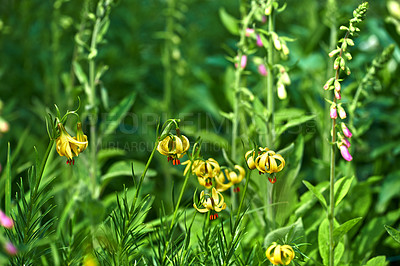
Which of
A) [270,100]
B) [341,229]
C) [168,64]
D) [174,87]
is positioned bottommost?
[174,87]

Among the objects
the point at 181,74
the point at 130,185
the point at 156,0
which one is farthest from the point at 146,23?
the point at 130,185

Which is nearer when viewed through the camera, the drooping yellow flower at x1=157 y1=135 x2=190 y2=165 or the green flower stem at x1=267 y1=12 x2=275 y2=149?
the drooping yellow flower at x1=157 y1=135 x2=190 y2=165

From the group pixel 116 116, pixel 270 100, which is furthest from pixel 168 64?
pixel 270 100

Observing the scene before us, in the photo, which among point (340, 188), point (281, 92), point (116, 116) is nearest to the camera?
point (340, 188)

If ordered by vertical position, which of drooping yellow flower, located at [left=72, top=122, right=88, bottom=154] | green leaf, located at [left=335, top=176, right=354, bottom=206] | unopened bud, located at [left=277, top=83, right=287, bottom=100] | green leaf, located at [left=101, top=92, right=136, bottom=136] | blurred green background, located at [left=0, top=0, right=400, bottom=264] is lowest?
blurred green background, located at [left=0, top=0, right=400, bottom=264]

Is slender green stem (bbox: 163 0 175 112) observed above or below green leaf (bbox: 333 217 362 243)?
below

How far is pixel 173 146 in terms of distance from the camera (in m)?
1.09

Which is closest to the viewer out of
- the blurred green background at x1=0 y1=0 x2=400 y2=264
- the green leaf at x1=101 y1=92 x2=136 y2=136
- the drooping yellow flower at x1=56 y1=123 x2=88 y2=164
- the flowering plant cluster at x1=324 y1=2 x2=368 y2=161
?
the drooping yellow flower at x1=56 y1=123 x2=88 y2=164

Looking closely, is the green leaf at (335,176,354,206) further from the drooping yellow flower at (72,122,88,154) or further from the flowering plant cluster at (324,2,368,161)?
the drooping yellow flower at (72,122,88,154)

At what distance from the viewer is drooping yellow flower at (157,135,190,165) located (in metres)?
Result: 1.06

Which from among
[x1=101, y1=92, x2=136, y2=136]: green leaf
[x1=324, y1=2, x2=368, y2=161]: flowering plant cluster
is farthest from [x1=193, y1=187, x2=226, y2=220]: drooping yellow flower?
[x1=101, y1=92, x2=136, y2=136]: green leaf

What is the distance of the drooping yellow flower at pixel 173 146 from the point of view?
3.49 ft

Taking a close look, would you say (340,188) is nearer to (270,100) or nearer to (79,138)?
(270,100)

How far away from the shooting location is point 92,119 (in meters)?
1.77
